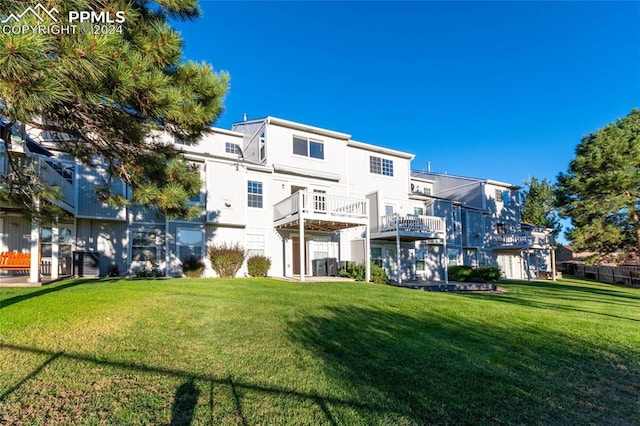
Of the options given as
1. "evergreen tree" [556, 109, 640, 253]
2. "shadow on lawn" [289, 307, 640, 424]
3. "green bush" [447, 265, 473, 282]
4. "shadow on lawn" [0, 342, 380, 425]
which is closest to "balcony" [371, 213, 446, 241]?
"green bush" [447, 265, 473, 282]

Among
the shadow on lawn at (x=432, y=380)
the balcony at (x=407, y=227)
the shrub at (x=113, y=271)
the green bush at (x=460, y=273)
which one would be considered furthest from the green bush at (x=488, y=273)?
the shrub at (x=113, y=271)

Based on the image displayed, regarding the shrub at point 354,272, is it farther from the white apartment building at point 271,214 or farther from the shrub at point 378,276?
the white apartment building at point 271,214

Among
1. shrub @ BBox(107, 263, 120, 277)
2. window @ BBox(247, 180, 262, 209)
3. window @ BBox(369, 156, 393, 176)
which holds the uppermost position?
window @ BBox(369, 156, 393, 176)

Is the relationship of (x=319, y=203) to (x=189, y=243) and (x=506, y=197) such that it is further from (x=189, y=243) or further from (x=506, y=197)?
(x=506, y=197)

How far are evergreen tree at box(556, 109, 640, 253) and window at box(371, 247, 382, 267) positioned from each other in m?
11.7

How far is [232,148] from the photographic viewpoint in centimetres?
1998

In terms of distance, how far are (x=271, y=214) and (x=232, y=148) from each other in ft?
18.0

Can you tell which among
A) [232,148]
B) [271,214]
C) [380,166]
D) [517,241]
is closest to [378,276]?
[271,214]

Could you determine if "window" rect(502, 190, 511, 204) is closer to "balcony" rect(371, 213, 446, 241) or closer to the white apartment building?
the white apartment building

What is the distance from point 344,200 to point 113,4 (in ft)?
40.7

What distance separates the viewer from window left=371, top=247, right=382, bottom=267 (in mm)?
19341

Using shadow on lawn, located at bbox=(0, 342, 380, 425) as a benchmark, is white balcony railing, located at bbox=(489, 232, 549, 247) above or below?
above

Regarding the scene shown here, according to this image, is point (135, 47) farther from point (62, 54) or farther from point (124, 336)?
point (124, 336)

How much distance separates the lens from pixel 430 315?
291 inches
